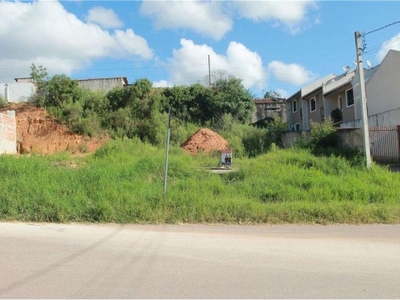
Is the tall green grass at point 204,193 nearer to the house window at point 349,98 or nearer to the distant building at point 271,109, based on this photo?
the house window at point 349,98

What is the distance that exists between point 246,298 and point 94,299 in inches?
66.6

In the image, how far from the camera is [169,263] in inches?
212

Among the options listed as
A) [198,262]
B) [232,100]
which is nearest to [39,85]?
[232,100]

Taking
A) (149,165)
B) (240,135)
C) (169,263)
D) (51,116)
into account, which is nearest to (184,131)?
(240,135)

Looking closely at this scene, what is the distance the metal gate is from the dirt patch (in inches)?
685

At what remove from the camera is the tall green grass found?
29.7 ft

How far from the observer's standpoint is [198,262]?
545cm

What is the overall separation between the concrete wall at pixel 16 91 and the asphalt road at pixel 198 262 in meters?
27.5

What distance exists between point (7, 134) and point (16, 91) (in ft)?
43.1

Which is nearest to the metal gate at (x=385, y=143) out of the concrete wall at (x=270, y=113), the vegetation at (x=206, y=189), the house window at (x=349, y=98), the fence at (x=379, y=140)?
the fence at (x=379, y=140)

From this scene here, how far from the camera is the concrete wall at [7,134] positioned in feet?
68.6

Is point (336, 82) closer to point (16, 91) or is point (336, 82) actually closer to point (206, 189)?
point (206, 189)

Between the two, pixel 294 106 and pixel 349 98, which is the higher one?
pixel 294 106

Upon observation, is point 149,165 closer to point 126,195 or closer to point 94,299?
point 126,195
